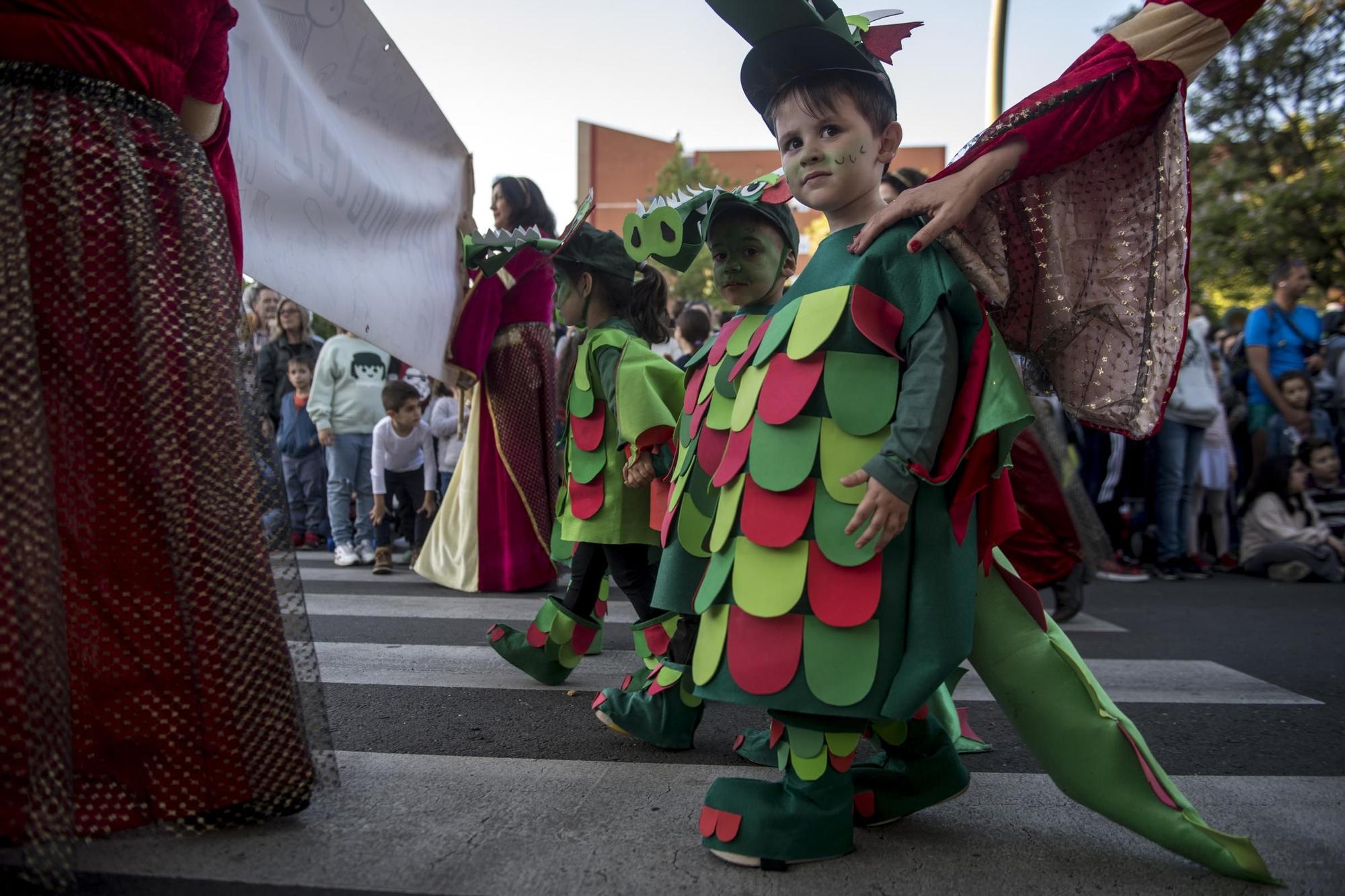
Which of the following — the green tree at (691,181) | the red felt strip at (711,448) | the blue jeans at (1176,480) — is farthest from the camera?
the green tree at (691,181)

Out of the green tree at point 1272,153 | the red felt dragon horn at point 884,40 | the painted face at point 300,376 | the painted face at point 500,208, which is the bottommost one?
the painted face at point 300,376

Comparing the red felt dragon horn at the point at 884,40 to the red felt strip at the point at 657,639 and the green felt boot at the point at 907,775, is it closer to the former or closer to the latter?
the green felt boot at the point at 907,775

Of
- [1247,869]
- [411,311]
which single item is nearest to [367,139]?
[411,311]

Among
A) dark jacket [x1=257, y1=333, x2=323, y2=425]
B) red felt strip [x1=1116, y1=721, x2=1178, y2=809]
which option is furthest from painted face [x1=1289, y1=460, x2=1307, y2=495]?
dark jacket [x1=257, y1=333, x2=323, y2=425]

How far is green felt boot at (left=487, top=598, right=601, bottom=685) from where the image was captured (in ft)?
11.0

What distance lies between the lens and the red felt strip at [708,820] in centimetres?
195

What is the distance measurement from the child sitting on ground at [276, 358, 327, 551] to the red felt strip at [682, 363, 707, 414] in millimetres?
5303

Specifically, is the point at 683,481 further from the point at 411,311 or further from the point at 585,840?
the point at 411,311

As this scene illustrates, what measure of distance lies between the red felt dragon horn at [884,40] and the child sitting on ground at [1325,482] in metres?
6.26

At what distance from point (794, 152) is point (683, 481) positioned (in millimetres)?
750

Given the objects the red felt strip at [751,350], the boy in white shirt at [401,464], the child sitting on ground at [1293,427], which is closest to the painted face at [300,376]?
the boy in white shirt at [401,464]

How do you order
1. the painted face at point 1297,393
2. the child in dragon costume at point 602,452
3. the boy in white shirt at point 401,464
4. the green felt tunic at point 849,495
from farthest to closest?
the painted face at point 1297,393, the boy in white shirt at point 401,464, the child in dragon costume at point 602,452, the green felt tunic at point 849,495

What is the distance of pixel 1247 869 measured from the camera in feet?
5.99

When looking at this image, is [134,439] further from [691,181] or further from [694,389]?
[691,181]
